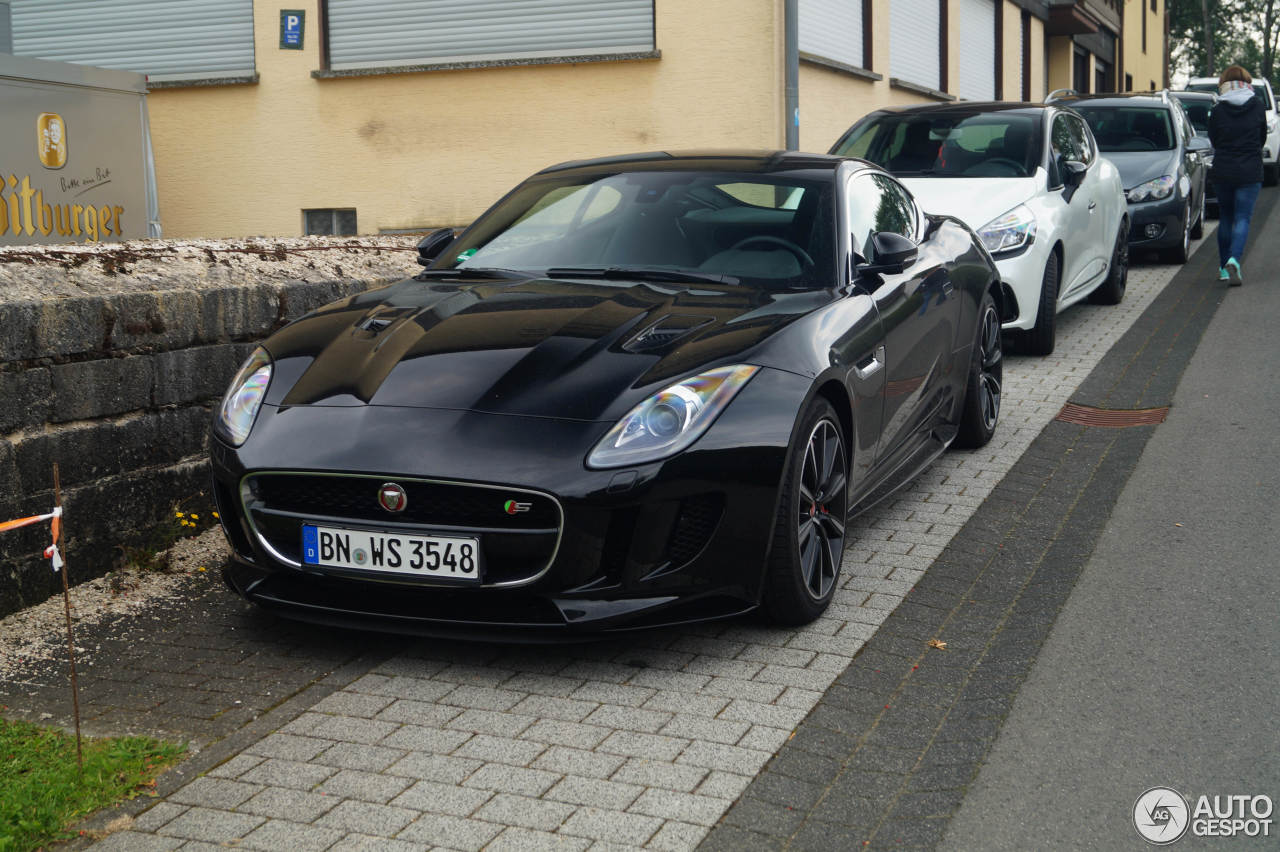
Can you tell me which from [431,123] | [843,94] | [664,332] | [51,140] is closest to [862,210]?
[664,332]

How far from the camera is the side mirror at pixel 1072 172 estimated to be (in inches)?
391

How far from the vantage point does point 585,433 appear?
3.88 m

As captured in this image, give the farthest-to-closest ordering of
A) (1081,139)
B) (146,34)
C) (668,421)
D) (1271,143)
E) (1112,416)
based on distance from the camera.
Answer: (1271,143) < (146,34) < (1081,139) < (1112,416) < (668,421)

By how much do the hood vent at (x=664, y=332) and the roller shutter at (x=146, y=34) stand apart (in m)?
13.0

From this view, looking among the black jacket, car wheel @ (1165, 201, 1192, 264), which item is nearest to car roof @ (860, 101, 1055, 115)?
the black jacket

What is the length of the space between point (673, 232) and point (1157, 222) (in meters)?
10.3

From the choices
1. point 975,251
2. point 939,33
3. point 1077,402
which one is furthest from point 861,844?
point 939,33

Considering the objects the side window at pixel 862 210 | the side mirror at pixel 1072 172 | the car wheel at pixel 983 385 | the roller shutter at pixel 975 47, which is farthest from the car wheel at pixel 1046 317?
the roller shutter at pixel 975 47

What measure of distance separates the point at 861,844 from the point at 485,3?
13454 mm

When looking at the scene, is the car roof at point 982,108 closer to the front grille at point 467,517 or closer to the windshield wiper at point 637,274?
the windshield wiper at point 637,274

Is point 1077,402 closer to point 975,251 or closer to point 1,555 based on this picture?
point 975,251

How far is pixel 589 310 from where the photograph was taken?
4.58 metres

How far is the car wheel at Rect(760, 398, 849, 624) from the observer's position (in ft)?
13.7

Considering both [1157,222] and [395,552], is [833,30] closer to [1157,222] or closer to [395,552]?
[1157,222]
